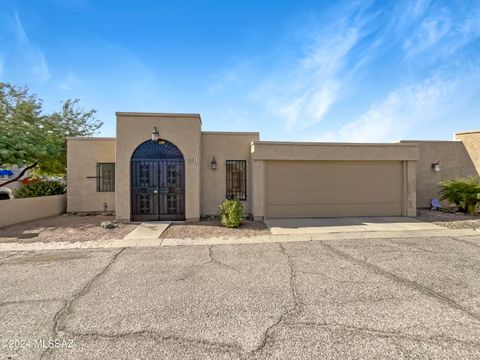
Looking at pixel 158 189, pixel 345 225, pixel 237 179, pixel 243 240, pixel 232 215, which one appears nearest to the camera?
pixel 243 240

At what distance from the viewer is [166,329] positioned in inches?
101

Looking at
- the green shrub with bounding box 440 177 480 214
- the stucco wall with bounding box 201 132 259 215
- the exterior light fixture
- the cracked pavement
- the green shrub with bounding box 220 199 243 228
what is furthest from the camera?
the stucco wall with bounding box 201 132 259 215

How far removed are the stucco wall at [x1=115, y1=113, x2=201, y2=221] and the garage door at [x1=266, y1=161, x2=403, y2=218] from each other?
3075 mm

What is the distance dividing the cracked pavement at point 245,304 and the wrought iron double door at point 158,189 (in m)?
3.42

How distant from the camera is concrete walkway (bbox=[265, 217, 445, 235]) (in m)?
7.18

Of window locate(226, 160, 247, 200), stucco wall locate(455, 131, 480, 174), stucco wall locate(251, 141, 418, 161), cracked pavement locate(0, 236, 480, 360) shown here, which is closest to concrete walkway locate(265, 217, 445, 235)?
window locate(226, 160, 247, 200)

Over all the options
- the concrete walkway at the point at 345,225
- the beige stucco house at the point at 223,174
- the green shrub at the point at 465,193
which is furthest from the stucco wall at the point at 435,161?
the concrete walkway at the point at 345,225

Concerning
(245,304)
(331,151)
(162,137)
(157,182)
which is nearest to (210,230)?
(157,182)

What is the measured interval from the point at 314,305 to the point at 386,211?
847cm

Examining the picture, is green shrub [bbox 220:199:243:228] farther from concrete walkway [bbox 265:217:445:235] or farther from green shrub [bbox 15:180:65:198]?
green shrub [bbox 15:180:65:198]

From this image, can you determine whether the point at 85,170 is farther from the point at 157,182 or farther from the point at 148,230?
the point at 148,230

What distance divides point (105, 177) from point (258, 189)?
7.03 metres

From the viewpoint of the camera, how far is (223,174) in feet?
31.3

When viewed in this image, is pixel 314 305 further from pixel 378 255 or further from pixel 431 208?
pixel 431 208
